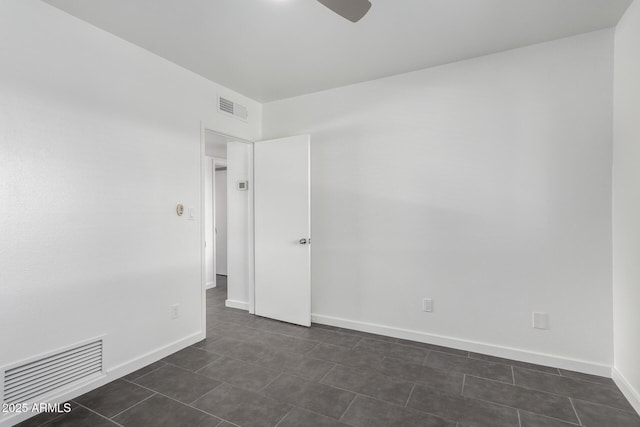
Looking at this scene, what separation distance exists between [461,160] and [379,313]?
1713mm

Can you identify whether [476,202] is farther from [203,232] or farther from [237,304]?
[237,304]

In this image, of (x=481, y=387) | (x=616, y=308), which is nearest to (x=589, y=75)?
(x=616, y=308)


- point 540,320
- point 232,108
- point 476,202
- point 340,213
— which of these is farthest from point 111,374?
point 540,320

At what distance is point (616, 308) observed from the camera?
7.74ft

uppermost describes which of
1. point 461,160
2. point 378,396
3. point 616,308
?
point 461,160

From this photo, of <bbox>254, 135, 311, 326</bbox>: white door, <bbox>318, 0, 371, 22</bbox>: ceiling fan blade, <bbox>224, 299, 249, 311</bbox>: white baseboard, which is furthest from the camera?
<bbox>224, 299, 249, 311</bbox>: white baseboard

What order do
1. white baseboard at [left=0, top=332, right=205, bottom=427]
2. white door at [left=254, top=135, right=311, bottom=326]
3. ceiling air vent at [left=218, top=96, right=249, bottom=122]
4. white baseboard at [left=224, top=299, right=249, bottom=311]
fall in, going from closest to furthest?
white baseboard at [left=0, top=332, right=205, bottom=427]
ceiling air vent at [left=218, top=96, right=249, bottom=122]
white door at [left=254, top=135, right=311, bottom=326]
white baseboard at [left=224, top=299, right=249, bottom=311]

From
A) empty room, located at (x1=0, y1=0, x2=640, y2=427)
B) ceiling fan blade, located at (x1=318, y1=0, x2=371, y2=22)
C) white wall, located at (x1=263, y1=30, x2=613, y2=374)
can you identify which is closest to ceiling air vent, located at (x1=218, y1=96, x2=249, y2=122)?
empty room, located at (x1=0, y1=0, x2=640, y2=427)

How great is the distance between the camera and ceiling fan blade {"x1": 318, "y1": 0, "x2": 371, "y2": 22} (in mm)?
1569

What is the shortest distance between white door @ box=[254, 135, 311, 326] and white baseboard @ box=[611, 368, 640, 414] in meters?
2.57

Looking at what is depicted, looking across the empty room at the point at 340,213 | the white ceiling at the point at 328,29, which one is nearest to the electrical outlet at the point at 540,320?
the empty room at the point at 340,213

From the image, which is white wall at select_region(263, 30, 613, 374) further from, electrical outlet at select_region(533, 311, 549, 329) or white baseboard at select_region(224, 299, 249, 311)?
white baseboard at select_region(224, 299, 249, 311)

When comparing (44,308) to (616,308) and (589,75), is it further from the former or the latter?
(589,75)

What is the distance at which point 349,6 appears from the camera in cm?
161
